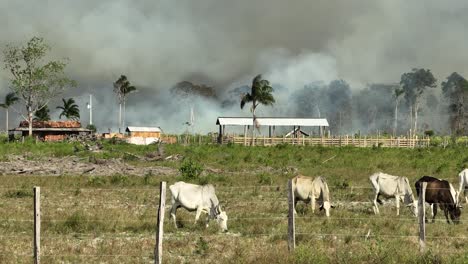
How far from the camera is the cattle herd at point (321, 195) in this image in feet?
56.7

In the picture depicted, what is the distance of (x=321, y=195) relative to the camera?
2002cm

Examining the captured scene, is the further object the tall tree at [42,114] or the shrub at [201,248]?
the tall tree at [42,114]

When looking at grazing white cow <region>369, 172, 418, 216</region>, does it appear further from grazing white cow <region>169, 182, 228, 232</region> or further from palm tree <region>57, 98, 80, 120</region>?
palm tree <region>57, 98, 80, 120</region>

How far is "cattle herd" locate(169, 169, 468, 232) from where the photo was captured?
1728 centimetres

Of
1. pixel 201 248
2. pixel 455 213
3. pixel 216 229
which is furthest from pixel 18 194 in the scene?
pixel 455 213

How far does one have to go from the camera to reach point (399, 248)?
45.1ft

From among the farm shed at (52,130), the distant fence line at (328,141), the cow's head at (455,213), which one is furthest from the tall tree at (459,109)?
the cow's head at (455,213)

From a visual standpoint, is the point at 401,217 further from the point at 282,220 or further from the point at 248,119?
the point at 248,119

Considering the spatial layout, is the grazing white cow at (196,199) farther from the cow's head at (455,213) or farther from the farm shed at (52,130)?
the farm shed at (52,130)

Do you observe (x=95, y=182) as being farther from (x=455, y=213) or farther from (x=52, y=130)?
(x=52, y=130)

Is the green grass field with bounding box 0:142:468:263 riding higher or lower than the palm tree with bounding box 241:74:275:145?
lower

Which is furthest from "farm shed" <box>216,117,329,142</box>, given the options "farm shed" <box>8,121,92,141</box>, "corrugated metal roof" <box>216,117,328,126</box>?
"farm shed" <box>8,121,92,141</box>

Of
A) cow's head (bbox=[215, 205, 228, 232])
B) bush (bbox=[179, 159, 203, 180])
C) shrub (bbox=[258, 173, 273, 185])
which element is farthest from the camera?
bush (bbox=[179, 159, 203, 180])

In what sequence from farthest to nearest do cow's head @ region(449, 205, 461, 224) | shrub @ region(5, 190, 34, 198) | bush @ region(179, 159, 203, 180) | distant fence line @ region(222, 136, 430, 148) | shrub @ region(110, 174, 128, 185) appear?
distant fence line @ region(222, 136, 430, 148) → bush @ region(179, 159, 203, 180) → shrub @ region(110, 174, 128, 185) → shrub @ region(5, 190, 34, 198) → cow's head @ region(449, 205, 461, 224)
